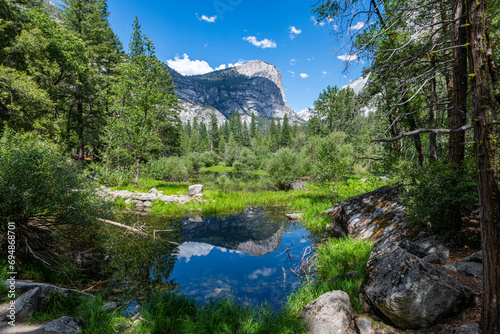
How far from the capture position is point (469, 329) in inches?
92.9

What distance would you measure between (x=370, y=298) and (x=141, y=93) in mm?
19379

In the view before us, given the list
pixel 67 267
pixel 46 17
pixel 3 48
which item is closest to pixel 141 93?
pixel 3 48

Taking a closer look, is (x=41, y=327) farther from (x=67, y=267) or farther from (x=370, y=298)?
(x=370, y=298)

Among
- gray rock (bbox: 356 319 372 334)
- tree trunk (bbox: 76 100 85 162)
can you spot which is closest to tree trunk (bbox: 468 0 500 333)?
gray rock (bbox: 356 319 372 334)

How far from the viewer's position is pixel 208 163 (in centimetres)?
6272

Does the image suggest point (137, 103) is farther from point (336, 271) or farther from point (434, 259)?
point (434, 259)

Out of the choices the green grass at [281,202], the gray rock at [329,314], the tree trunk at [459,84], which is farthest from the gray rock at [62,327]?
the green grass at [281,202]

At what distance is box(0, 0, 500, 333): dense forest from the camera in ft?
7.73

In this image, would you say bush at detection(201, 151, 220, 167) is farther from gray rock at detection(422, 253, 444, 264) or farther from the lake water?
gray rock at detection(422, 253, 444, 264)

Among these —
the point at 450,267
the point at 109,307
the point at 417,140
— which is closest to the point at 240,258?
the point at 109,307

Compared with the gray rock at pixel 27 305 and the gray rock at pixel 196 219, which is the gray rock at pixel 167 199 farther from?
the gray rock at pixel 27 305

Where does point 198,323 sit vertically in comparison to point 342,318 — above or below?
below

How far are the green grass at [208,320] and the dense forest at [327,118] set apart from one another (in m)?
2.79

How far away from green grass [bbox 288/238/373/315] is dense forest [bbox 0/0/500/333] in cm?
172
